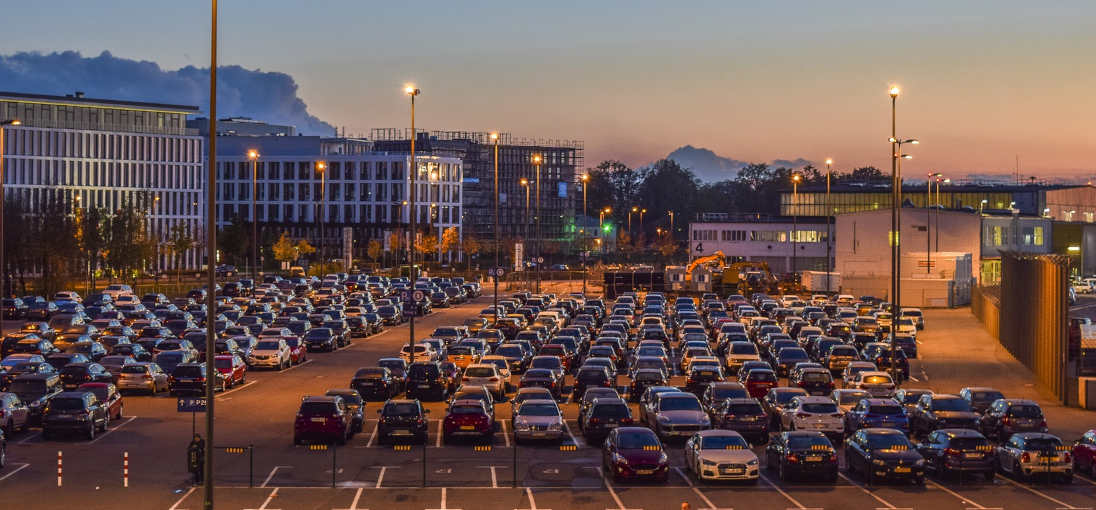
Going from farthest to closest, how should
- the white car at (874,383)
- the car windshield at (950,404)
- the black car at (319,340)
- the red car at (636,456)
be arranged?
the black car at (319,340), the white car at (874,383), the car windshield at (950,404), the red car at (636,456)

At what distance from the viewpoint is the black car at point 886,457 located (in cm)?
2927

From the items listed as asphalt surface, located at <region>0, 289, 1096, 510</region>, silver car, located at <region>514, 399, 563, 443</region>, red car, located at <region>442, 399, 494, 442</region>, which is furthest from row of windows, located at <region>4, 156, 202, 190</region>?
silver car, located at <region>514, 399, 563, 443</region>

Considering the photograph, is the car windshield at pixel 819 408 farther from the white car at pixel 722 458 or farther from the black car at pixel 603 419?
the white car at pixel 722 458

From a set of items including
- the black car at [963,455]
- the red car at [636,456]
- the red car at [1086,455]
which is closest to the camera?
the red car at [636,456]

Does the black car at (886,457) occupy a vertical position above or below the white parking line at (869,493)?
above

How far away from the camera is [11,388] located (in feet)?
127

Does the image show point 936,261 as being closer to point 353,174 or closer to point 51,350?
point 51,350

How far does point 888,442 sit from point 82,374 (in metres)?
26.1

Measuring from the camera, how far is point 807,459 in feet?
96.9

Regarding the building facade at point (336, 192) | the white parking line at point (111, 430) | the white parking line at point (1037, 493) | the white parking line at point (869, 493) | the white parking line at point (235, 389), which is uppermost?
the building facade at point (336, 192)

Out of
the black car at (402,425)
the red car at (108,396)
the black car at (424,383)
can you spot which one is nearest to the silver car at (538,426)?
the black car at (402,425)

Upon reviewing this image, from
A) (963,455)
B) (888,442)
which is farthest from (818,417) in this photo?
(963,455)

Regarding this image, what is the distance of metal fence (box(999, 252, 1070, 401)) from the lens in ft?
151

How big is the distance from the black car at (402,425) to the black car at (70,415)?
25.3 ft
